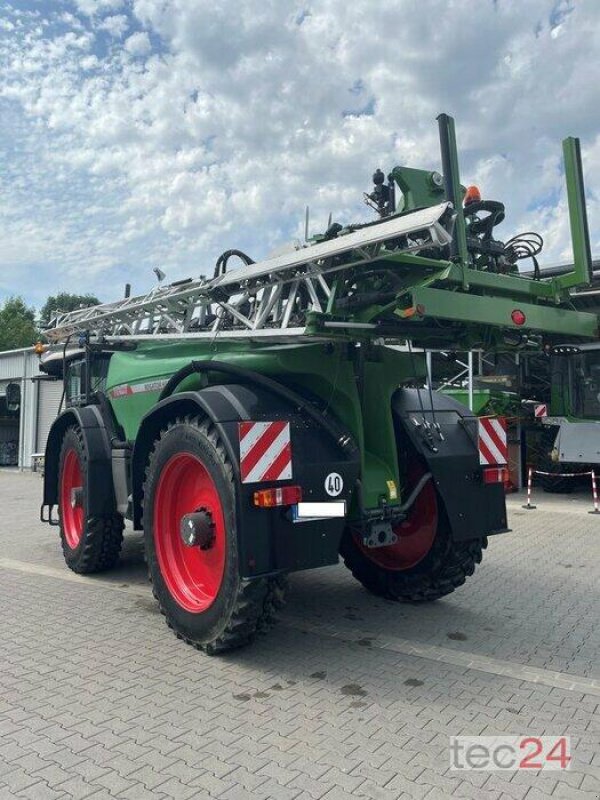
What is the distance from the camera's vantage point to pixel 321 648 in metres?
4.50

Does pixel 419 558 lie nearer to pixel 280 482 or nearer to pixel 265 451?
pixel 280 482

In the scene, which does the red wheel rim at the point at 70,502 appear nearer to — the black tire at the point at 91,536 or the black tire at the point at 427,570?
the black tire at the point at 91,536

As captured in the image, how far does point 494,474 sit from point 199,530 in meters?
2.27

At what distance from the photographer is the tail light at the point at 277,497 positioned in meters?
3.95

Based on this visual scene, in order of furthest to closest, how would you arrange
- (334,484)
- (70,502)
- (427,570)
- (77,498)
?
(70,502), (77,498), (427,570), (334,484)

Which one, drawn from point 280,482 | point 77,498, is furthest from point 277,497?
point 77,498

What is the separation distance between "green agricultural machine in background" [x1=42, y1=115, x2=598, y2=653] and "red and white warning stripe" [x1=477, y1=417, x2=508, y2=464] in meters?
0.01

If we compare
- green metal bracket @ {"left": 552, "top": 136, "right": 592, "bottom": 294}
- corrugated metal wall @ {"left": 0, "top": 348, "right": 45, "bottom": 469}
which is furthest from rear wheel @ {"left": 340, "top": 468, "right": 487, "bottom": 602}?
corrugated metal wall @ {"left": 0, "top": 348, "right": 45, "bottom": 469}

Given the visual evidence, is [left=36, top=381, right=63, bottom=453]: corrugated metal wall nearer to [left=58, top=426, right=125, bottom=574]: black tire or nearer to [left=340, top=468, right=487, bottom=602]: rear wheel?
[left=58, top=426, right=125, bottom=574]: black tire

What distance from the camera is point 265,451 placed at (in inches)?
159

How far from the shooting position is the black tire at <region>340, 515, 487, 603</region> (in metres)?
5.14

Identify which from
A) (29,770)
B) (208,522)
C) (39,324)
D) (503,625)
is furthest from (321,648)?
(39,324)

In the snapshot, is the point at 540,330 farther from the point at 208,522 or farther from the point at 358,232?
the point at 208,522

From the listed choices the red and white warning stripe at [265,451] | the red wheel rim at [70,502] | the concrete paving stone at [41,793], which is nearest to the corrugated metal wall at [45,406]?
the red wheel rim at [70,502]
